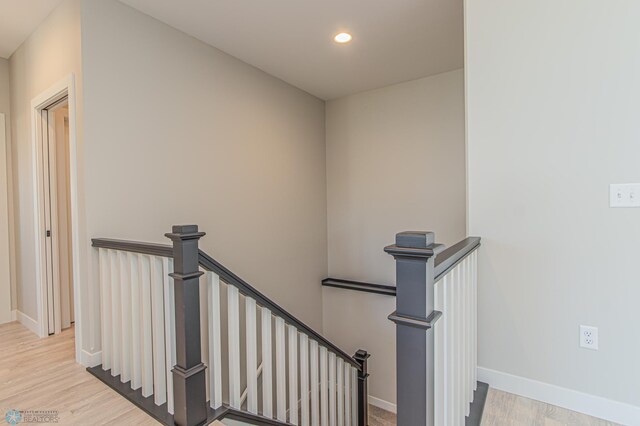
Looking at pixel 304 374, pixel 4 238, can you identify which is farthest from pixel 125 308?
pixel 4 238

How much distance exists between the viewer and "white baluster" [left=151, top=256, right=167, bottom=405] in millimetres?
1764

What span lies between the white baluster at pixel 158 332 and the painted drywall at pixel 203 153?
30.1 inches

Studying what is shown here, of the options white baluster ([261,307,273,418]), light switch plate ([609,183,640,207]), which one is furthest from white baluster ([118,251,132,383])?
light switch plate ([609,183,640,207])

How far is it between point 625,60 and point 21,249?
472cm

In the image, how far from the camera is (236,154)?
328 cm

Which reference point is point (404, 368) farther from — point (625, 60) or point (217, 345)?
point (625, 60)

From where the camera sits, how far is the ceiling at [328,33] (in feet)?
8.04

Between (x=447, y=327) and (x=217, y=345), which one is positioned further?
(x=217, y=345)

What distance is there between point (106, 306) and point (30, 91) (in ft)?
6.83

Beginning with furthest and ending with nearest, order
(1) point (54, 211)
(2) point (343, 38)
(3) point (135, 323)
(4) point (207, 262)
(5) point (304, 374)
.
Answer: (2) point (343, 38) → (1) point (54, 211) → (5) point (304, 374) → (3) point (135, 323) → (4) point (207, 262)

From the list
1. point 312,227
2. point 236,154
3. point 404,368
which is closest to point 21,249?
point 236,154

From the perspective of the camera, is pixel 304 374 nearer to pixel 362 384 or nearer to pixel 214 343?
pixel 214 343

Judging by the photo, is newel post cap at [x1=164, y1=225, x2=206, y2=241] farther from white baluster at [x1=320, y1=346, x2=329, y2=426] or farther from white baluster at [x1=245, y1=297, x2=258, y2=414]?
white baluster at [x1=320, y1=346, x2=329, y2=426]

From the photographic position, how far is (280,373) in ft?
7.20
